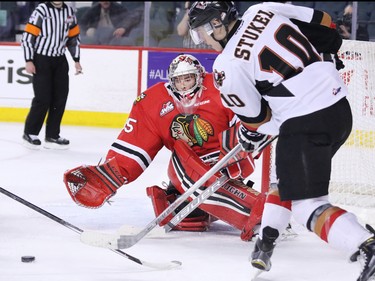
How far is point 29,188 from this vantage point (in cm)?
455

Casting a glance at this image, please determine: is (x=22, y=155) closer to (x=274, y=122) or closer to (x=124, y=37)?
(x=124, y=37)

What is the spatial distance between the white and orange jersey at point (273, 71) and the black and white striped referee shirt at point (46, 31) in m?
3.30

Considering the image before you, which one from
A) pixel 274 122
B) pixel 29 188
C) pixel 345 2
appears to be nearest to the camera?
pixel 274 122

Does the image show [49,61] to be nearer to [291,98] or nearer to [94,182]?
[94,182]

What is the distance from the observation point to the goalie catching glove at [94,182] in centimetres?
356

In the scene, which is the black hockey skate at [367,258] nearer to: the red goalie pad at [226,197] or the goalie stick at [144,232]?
the goalie stick at [144,232]

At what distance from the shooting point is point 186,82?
3.57m

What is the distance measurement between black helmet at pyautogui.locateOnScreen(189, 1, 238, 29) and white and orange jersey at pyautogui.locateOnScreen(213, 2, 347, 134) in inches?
1.5

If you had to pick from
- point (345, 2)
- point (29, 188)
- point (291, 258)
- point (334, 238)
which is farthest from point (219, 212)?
point (345, 2)

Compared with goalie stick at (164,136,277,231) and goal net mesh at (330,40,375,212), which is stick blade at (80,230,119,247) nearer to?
goalie stick at (164,136,277,231)

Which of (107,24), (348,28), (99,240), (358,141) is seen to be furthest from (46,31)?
(99,240)

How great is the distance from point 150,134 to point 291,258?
0.77 meters

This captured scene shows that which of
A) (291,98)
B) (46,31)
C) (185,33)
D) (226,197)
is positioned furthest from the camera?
(185,33)

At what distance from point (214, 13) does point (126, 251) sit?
0.99 metres
